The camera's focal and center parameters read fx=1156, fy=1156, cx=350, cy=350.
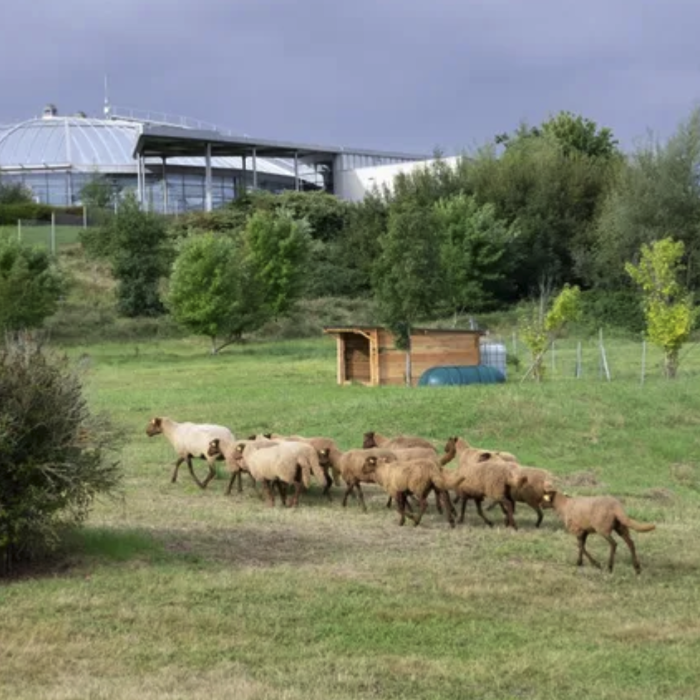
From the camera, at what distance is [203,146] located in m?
79.6

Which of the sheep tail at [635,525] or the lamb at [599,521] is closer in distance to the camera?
the sheep tail at [635,525]

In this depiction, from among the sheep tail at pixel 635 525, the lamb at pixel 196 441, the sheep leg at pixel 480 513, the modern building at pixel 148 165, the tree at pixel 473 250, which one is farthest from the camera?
the modern building at pixel 148 165

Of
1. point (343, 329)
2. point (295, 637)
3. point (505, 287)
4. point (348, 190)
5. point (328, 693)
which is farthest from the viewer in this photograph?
point (348, 190)

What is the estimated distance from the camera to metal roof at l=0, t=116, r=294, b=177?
298 ft

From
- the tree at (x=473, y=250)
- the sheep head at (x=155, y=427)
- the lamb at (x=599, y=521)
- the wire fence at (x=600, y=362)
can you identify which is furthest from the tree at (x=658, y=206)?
the lamb at (x=599, y=521)

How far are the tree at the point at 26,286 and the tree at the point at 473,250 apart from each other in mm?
21210

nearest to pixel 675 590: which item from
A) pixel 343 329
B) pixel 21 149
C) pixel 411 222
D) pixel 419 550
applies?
pixel 419 550

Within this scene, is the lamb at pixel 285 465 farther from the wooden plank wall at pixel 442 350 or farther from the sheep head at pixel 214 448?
the wooden plank wall at pixel 442 350

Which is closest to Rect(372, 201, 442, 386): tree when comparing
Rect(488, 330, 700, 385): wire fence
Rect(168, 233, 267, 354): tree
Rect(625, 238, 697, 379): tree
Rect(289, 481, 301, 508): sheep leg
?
Rect(488, 330, 700, 385): wire fence

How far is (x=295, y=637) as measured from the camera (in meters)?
9.73

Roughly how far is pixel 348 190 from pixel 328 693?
281 feet

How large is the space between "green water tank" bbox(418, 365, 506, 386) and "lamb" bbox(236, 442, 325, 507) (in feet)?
46.3

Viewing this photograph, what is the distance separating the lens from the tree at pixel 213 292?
4922 centimetres

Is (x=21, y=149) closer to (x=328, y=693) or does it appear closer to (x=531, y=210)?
(x=531, y=210)
